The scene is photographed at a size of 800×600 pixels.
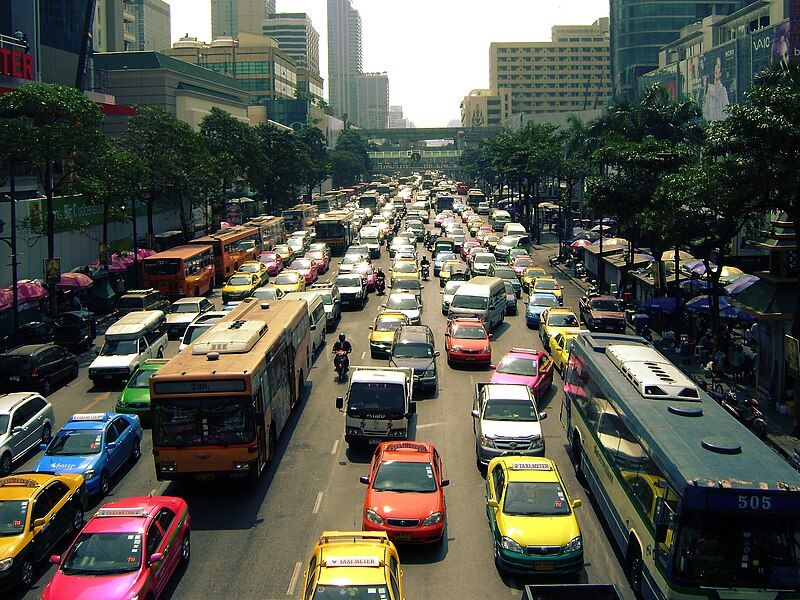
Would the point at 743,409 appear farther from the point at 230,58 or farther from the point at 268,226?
the point at 230,58

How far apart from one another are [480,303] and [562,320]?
4.46m

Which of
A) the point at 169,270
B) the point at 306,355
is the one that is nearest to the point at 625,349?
the point at 306,355

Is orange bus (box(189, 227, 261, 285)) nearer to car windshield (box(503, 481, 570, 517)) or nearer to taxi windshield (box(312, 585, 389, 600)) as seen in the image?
car windshield (box(503, 481, 570, 517))

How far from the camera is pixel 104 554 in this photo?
1400cm

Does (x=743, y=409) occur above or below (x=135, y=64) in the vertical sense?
below

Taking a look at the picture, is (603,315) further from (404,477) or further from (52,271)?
(52,271)

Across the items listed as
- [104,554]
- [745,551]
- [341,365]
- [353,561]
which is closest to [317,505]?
[104,554]

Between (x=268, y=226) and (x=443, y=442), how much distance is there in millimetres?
46640

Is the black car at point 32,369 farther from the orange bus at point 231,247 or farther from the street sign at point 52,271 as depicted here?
the orange bus at point 231,247

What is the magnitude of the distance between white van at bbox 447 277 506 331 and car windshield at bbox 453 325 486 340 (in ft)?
13.6

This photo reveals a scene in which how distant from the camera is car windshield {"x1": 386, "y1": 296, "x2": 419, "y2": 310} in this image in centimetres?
3897

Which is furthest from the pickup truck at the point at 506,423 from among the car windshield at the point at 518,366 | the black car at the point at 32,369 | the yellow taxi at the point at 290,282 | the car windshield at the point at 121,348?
the yellow taxi at the point at 290,282

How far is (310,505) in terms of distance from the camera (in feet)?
63.8

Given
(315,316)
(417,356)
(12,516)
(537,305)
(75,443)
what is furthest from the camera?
(537,305)
